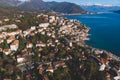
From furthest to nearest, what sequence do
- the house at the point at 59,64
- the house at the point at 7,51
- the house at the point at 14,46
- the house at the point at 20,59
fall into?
the house at the point at 14,46 → the house at the point at 7,51 → the house at the point at 20,59 → the house at the point at 59,64

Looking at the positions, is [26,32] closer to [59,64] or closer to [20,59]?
[20,59]

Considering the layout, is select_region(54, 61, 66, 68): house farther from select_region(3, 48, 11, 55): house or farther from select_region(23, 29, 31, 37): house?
select_region(23, 29, 31, 37): house

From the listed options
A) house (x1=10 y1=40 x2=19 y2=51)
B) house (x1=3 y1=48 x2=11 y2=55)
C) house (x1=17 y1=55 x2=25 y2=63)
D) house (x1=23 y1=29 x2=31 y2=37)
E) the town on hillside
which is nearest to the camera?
the town on hillside

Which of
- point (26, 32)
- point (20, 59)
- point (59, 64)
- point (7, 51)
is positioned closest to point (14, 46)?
point (7, 51)

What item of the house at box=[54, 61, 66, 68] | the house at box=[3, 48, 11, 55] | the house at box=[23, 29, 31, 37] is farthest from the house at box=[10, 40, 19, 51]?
the house at box=[23, 29, 31, 37]

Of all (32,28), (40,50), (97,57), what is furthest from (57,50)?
(32,28)

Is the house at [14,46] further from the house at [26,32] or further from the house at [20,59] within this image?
the house at [26,32]

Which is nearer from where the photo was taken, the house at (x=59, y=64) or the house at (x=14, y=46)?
the house at (x=59, y=64)

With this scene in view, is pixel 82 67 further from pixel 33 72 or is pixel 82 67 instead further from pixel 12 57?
pixel 12 57

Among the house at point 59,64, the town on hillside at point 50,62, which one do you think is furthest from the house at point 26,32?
the house at point 59,64

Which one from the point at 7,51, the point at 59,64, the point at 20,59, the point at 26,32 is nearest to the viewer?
the point at 59,64

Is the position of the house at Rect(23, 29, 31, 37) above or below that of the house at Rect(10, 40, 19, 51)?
below
